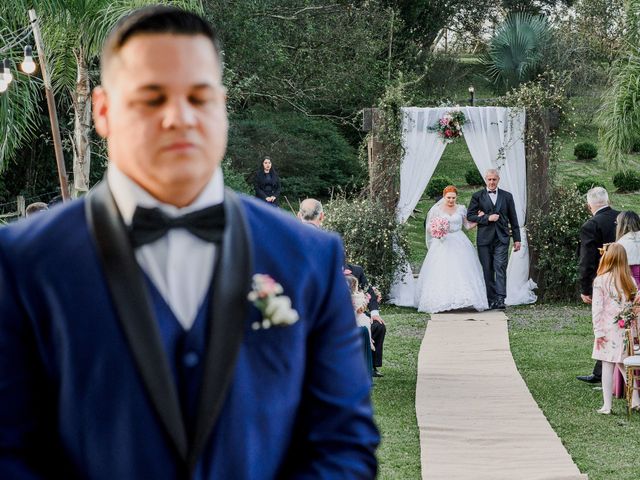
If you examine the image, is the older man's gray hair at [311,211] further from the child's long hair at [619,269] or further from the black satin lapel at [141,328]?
the black satin lapel at [141,328]

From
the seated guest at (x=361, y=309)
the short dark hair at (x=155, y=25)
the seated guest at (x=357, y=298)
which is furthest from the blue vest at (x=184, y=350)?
the seated guest at (x=357, y=298)

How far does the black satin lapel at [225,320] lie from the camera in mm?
1686

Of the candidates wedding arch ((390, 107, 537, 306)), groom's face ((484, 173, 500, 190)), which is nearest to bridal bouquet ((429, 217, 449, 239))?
groom's face ((484, 173, 500, 190))

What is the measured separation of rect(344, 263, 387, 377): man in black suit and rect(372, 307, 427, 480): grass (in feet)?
0.71

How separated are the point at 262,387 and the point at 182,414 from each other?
125 mm

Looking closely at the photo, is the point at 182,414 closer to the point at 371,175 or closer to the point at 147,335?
the point at 147,335

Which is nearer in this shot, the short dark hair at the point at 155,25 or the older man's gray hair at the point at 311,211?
the short dark hair at the point at 155,25

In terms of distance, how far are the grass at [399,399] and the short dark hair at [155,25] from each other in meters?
6.03

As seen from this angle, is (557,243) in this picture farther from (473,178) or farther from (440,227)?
(473,178)

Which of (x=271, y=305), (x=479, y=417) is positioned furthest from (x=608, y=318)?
(x=271, y=305)

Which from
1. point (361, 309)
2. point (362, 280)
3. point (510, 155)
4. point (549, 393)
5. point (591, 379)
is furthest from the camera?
point (510, 155)

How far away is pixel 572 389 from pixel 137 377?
31.4 ft

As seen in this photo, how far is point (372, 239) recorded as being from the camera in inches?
659

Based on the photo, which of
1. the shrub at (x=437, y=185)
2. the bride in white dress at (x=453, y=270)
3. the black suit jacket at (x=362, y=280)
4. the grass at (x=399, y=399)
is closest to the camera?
the grass at (x=399, y=399)
